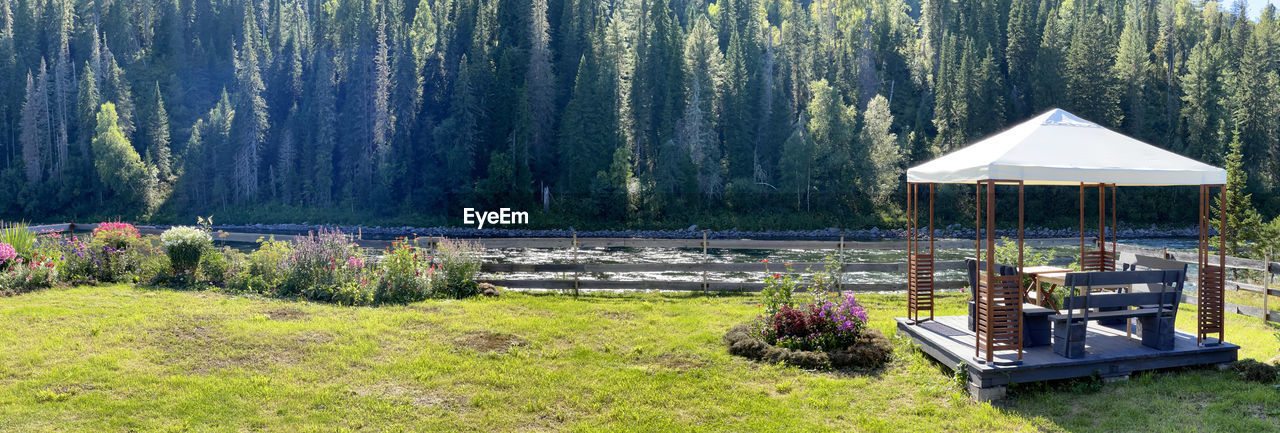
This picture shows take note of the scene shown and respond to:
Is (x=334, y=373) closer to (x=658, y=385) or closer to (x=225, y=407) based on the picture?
(x=225, y=407)

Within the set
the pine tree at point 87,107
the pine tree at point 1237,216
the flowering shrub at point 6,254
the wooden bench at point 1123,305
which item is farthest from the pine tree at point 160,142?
the wooden bench at point 1123,305

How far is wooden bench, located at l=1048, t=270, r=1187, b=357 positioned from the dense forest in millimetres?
43290

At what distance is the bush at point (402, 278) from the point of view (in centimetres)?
1074

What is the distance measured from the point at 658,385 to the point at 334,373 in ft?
10.3

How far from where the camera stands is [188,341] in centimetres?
770

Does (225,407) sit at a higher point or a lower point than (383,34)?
lower

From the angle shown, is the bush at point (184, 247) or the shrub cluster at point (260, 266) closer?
the shrub cluster at point (260, 266)

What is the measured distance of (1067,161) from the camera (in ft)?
21.0

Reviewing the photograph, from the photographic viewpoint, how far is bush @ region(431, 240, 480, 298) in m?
11.4

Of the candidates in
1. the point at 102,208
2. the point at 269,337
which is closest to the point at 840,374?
the point at 269,337

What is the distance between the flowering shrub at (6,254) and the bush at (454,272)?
21.9 ft

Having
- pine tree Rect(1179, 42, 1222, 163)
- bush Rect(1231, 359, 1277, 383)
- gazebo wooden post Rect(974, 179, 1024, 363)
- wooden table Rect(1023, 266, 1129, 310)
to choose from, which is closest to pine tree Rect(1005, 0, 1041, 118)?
pine tree Rect(1179, 42, 1222, 163)

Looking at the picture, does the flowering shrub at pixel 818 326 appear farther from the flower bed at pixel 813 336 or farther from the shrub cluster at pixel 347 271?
the shrub cluster at pixel 347 271

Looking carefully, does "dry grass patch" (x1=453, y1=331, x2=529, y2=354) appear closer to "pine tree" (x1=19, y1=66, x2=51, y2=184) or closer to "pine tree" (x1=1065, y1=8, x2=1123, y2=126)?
"pine tree" (x1=1065, y1=8, x2=1123, y2=126)
